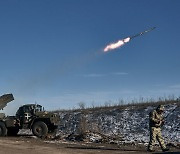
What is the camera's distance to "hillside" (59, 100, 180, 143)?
957 inches

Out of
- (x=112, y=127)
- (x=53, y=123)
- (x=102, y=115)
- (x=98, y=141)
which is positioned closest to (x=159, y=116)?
(x=98, y=141)

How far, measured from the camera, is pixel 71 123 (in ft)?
110

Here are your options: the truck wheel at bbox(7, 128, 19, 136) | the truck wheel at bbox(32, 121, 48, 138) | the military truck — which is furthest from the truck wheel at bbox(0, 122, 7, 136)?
the truck wheel at bbox(32, 121, 48, 138)

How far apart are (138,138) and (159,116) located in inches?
261

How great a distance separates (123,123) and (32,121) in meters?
7.90

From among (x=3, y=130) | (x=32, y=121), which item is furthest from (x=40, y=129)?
(x=3, y=130)

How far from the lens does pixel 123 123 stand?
30.6m

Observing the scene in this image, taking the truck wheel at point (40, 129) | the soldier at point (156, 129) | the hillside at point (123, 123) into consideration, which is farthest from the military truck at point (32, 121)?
the soldier at point (156, 129)

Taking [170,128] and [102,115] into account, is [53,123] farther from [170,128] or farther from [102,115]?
[102,115]

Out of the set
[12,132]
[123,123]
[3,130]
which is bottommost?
[12,132]

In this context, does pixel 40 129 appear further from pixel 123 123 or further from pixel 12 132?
pixel 123 123

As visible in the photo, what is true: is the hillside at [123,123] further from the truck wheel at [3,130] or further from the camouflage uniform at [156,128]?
the camouflage uniform at [156,128]

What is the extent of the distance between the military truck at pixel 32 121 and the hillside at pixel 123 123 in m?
1.91

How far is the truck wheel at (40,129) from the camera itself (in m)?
24.7
